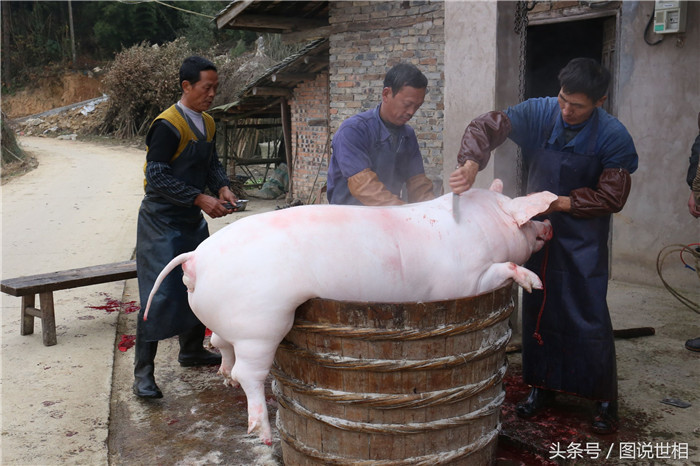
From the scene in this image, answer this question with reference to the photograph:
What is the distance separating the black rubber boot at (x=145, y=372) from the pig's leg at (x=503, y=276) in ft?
7.45

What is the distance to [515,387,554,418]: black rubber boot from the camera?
3703 millimetres

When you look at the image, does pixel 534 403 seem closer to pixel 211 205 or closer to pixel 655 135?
pixel 211 205

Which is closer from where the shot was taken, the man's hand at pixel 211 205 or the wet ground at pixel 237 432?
the wet ground at pixel 237 432

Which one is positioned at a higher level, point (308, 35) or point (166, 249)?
point (308, 35)

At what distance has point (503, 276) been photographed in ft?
9.34

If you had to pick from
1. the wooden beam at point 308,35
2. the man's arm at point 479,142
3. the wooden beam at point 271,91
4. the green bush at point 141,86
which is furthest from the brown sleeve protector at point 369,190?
the green bush at point 141,86

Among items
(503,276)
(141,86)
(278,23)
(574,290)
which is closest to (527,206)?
(503,276)

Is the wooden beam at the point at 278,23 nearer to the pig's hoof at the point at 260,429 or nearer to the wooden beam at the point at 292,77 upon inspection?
the wooden beam at the point at 292,77

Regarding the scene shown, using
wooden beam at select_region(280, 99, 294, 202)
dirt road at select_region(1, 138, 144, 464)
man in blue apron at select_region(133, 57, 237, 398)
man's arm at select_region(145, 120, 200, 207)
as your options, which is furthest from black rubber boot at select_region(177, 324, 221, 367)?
wooden beam at select_region(280, 99, 294, 202)

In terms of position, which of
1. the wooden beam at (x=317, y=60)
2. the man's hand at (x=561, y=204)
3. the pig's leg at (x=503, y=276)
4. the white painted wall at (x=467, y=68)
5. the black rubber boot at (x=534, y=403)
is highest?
the wooden beam at (x=317, y=60)

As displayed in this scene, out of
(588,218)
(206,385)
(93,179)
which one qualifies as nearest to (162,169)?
(206,385)

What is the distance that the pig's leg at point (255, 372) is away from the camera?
2639 millimetres

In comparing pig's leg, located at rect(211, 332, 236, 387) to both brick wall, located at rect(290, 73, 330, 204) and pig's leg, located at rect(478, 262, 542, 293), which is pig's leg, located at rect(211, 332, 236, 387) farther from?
brick wall, located at rect(290, 73, 330, 204)

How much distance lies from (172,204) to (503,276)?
2.23 metres
